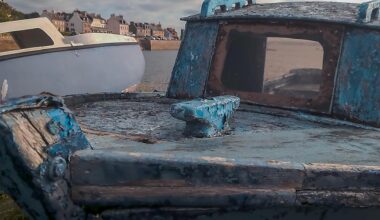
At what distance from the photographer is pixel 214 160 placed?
228cm

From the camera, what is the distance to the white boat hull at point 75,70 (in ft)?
32.8

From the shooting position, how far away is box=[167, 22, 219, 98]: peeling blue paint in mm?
4566

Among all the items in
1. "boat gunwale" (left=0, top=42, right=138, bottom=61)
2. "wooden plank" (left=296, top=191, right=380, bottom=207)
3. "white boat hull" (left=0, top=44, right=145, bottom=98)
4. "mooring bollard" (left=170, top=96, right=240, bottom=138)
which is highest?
"mooring bollard" (left=170, top=96, right=240, bottom=138)

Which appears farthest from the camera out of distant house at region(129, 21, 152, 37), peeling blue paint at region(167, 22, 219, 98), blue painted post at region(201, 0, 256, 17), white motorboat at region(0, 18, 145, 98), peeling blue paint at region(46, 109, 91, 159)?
distant house at region(129, 21, 152, 37)

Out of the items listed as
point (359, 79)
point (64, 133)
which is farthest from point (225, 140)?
point (359, 79)

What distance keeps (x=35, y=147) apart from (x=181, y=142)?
98 centimetres

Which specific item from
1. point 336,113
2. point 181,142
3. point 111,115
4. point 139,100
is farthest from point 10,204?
point 336,113

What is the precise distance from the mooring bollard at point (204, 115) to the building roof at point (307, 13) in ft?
4.18

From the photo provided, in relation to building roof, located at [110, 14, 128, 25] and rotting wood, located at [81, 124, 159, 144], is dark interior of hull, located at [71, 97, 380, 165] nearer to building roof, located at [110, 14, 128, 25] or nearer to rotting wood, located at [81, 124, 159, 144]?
rotting wood, located at [81, 124, 159, 144]

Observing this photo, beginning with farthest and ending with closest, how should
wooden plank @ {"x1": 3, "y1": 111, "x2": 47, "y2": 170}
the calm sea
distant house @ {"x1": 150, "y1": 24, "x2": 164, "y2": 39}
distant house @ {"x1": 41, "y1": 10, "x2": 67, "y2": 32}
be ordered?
1. distant house @ {"x1": 150, "y1": 24, "x2": 164, "y2": 39}
2. distant house @ {"x1": 41, "y1": 10, "x2": 67, "y2": 32}
3. the calm sea
4. wooden plank @ {"x1": 3, "y1": 111, "x2": 47, "y2": 170}

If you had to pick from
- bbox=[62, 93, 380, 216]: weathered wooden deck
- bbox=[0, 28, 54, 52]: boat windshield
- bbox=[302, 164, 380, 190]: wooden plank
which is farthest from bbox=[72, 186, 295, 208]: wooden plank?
bbox=[0, 28, 54, 52]: boat windshield

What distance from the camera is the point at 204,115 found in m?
2.94

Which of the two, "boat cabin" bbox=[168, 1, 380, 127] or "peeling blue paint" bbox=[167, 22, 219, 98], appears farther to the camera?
"peeling blue paint" bbox=[167, 22, 219, 98]

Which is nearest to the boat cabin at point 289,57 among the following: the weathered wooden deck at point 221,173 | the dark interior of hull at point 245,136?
the dark interior of hull at point 245,136
